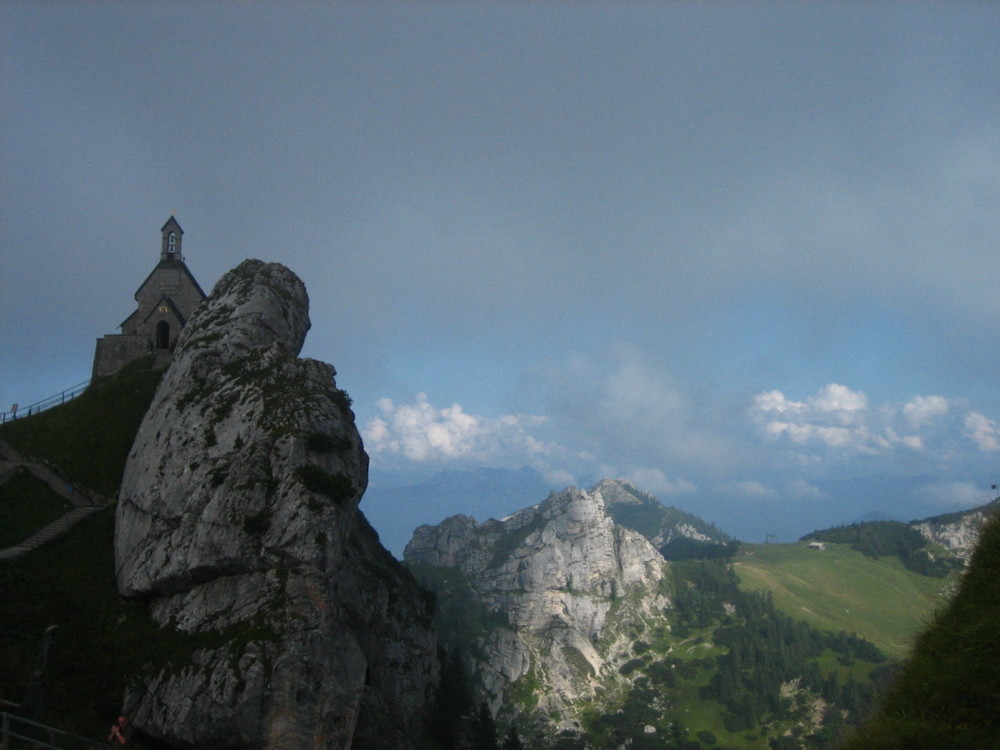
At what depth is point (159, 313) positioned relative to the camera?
76.2 m

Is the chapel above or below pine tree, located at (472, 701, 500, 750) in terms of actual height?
above

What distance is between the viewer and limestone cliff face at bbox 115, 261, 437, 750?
3650 centimetres

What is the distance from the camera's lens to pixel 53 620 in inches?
1563

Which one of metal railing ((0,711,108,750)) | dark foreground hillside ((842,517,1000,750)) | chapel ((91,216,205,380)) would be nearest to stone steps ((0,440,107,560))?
chapel ((91,216,205,380))

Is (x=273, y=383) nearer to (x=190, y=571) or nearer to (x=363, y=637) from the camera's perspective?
(x=190, y=571)

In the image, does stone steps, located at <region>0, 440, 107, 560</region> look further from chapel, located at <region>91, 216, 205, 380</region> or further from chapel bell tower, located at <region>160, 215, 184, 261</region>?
chapel bell tower, located at <region>160, 215, 184, 261</region>

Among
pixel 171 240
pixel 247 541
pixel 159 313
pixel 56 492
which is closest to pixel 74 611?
pixel 247 541

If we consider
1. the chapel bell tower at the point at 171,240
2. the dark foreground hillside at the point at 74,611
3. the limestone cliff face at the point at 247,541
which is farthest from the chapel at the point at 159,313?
the limestone cliff face at the point at 247,541

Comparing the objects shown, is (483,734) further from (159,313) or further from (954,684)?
(954,684)

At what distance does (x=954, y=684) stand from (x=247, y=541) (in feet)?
137

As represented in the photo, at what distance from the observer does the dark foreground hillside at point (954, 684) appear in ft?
29.4

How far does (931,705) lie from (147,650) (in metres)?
44.5

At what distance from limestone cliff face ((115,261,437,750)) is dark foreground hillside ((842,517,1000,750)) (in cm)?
3518

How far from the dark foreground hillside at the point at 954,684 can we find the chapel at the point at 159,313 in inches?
2995
